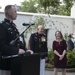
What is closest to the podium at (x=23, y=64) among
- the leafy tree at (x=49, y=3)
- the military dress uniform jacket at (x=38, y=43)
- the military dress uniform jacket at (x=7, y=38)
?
the military dress uniform jacket at (x=7, y=38)

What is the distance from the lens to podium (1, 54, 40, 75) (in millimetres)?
4383

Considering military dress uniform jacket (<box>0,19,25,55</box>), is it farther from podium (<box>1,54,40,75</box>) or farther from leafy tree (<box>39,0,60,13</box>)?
leafy tree (<box>39,0,60,13</box>)

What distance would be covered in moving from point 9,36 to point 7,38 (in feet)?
0.15

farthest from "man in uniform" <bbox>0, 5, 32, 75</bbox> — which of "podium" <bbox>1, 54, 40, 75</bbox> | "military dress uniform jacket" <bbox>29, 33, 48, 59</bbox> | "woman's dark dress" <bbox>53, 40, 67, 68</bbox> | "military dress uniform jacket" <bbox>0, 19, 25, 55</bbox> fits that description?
"woman's dark dress" <bbox>53, 40, 67, 68</bbox>

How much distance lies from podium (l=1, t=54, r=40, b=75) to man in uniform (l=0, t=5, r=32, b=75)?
16 cm

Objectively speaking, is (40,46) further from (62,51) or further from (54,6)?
(54,6)

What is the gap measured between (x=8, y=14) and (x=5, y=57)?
29.2 inches

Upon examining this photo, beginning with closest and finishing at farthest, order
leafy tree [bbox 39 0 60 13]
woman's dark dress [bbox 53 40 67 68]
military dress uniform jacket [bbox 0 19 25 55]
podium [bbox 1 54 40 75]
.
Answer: podium [bbox 1 54 40 75] < military dress uniform jacket [bbox 0 19 25 55] < woman's dark dress [bbox 53 40 67 68] < leafy tree [bbox 39 0 60 13]

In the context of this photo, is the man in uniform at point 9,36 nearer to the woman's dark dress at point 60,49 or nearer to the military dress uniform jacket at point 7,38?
the military dress uniform jacket at point 7,38

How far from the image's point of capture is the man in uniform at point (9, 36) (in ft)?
Answer: 15.4

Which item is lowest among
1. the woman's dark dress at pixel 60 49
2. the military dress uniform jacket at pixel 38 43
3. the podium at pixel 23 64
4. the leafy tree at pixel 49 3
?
the woman's dark dress at pixel 60 49

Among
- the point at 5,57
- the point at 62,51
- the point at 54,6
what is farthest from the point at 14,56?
the point at 54,6

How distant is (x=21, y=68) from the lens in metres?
4.37

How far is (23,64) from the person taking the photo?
439 cm
